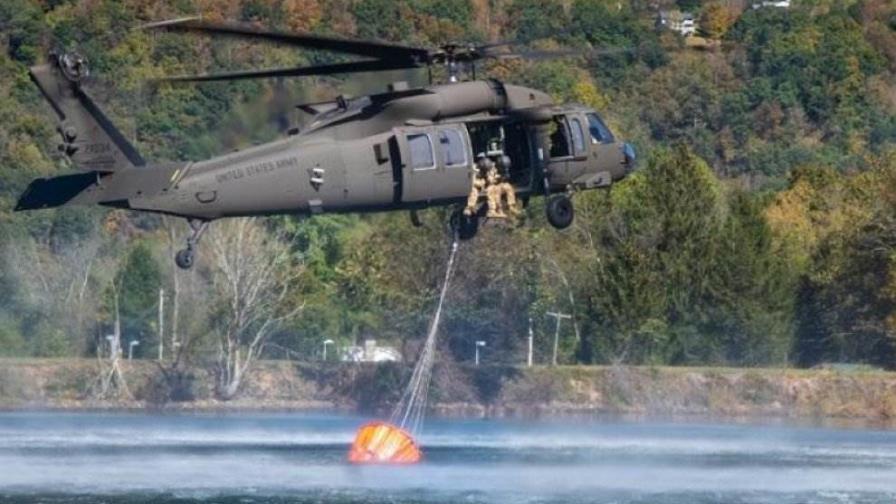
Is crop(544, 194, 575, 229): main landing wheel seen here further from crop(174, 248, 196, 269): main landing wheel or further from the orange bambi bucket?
the orange bambi bucket

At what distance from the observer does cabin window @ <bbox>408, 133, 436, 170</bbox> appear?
4569 cm

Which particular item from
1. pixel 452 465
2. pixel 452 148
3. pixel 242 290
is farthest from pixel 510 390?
pixel 452 148

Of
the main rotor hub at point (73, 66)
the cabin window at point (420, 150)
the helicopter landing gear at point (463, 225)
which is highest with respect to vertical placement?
the main rotor hub at point (73, 66)

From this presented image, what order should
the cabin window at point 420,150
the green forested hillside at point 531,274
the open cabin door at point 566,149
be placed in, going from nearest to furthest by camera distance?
the cabin window at point 420,150 → the open cabin door at point 566,149 → the green forested hillside at point 531,274

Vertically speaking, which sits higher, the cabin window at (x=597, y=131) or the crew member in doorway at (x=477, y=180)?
the cabin window at (x=597, y=131)

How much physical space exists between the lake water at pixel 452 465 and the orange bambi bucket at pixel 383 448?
473 millimetres

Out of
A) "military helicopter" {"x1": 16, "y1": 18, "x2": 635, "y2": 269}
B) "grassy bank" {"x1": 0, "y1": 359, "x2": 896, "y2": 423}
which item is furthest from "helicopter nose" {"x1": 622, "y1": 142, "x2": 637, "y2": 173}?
"grassy bank" {"x1": 0, "y1": 359, "x2": 896, "y2": 423}

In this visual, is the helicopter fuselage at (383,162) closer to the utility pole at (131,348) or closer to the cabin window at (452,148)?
the cabin window at (452,148)

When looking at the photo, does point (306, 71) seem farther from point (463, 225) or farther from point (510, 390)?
point (510, 390)

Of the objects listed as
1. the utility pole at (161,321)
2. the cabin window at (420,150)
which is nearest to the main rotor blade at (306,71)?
the cabin window at (420,150)

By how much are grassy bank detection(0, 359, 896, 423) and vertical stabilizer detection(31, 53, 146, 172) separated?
138ft

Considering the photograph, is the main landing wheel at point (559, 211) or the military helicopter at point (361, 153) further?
the main landing wheel at point (559, 211)

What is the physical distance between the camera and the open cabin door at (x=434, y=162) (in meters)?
45.7

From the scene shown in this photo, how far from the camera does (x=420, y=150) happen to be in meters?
45.8
